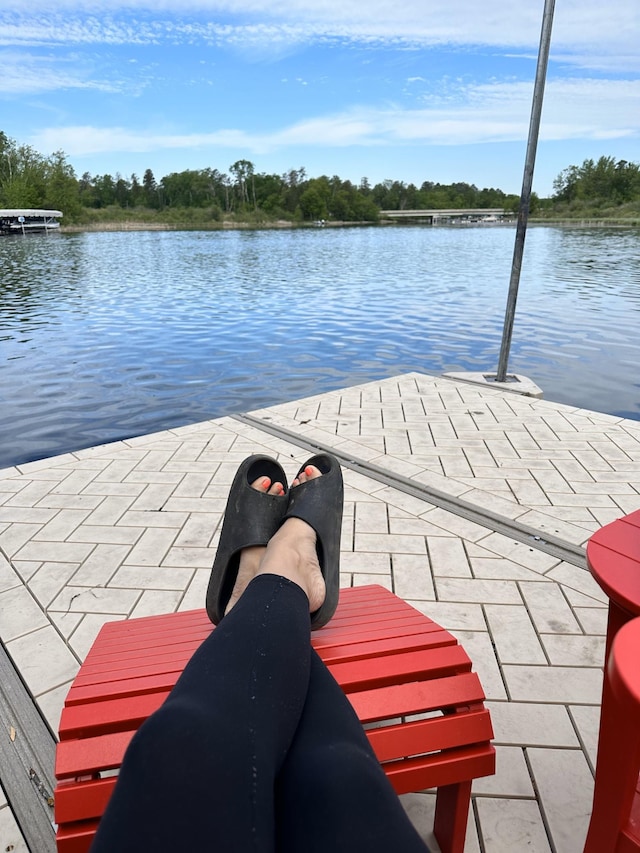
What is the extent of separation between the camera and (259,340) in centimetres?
1024

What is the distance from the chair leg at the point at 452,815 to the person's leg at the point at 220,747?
19.3 inches

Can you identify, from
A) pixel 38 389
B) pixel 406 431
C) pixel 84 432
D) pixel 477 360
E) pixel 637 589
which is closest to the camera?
pixel 637 589

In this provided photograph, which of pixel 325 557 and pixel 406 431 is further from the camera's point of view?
pixel 406 431

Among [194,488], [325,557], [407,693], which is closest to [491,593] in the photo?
[325,557]

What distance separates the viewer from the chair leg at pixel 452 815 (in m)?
1.18

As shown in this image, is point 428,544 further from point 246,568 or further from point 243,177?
point 243,177

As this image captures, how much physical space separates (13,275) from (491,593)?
22338 millimetres

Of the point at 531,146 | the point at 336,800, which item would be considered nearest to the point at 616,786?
the point at 336,800

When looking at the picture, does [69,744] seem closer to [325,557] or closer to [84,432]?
[325,557]

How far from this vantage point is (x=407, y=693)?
1160mm

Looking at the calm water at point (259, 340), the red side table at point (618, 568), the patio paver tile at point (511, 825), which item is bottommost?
the calm water at point (259, 340)

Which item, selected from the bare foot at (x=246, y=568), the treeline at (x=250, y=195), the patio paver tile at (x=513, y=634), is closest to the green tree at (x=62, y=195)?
the treeline at (x=250, y=195)

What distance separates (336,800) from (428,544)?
1.97 m

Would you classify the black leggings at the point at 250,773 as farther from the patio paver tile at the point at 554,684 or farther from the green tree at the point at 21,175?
the green tree at the point at 21,175
